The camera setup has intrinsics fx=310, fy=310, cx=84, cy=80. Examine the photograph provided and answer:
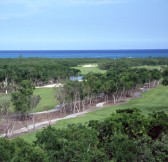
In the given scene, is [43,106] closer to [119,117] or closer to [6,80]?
[6,80]

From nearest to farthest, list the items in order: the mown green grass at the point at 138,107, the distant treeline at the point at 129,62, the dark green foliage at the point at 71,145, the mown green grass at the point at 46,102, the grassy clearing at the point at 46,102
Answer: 1. the dark green foliage at the point at 71,145
2. the mown green grass at the point at 138,107
3. the mown green grass at the point at 46,102
4. the grassy clearing at the point at 46,102
5. the distant treeline at the point at 129,62

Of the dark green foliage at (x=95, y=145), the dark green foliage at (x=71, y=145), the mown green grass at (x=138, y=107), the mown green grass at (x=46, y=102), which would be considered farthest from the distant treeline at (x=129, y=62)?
the dark green foliage at (x=71, y=145)

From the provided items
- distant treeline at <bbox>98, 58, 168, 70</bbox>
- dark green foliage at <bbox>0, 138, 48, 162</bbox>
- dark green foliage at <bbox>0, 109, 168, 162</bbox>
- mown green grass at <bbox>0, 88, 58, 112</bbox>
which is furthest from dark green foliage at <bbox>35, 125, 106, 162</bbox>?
distant treeline at <bbox>98, 58, 168, 70</bbox>

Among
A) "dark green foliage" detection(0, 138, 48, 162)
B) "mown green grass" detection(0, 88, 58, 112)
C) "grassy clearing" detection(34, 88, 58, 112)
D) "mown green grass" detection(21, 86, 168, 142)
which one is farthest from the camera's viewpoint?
"grassy clearing" detection(34, 88, 58, 112)

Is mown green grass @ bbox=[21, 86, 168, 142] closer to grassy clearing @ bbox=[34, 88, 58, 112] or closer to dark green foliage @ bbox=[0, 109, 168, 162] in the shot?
grassy clearing @ bbox=[34, 88, 58, 112]

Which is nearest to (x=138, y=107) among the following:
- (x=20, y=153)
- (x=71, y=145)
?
(x=71, y=145)

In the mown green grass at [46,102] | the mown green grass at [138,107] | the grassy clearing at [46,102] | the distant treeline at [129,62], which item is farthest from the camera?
the distant treeline at [129,62]

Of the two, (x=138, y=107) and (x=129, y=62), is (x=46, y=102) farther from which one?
(x=129, y=62)

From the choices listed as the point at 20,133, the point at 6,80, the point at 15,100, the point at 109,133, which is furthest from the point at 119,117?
the point at 6,80

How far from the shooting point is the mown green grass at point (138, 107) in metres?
52.3

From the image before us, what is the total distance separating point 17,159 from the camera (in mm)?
21938

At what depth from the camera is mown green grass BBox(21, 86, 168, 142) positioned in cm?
5228

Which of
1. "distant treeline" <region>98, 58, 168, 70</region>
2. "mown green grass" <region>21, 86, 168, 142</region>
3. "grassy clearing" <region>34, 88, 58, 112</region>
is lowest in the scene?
"grassy clearing" <region>34, 88, 58, 112</region>

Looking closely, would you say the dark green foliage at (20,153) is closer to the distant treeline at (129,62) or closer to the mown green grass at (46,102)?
the mown green grass at (46,102)
